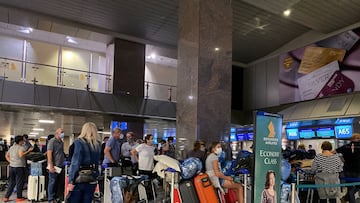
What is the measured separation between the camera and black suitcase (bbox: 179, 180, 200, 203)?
457cm

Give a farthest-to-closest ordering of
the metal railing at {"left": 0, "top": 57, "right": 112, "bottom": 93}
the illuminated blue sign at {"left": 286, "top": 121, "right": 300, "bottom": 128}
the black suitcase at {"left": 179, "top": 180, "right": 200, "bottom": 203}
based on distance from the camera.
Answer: the illuminated blue sign at {"left": 286, "top": 121, "right": 300, "bottom": 128}
the metal railing at {"left": 0, "top": 57, "right": 112, "bottom": 93}
the black suitcase at {"left": 179, "top": 180, "right": 200, "bottom": 203}

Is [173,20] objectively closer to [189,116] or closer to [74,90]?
[74,90]

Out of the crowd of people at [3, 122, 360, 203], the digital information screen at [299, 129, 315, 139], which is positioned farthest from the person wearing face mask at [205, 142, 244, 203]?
the digital information screen at [299, 129, 315, 139]

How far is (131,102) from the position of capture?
13375 mm

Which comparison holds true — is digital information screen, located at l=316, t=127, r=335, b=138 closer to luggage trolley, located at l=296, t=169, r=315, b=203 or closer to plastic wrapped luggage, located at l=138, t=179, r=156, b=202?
luggage trolley, located at l=296, t=169, r=315, b=203

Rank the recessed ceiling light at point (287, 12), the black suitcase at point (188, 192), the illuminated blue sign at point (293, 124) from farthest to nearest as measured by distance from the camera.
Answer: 1. the illuminated blue sign at point (293, 124)
2. the recessed ceiling light at point (287, 12)
3. the black suitcase at point (188, 192)

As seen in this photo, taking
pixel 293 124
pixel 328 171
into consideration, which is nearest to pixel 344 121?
pixel 293 124

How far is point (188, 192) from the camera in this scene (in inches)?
181

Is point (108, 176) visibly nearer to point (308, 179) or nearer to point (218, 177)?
point (218, 177)

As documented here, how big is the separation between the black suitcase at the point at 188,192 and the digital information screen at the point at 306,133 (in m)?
9.19

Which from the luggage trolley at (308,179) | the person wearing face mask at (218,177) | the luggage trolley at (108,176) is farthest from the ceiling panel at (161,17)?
the person wearing face mask at (218,177)

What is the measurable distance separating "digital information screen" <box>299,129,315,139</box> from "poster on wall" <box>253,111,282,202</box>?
29.7 ft

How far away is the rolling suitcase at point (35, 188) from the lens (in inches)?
283

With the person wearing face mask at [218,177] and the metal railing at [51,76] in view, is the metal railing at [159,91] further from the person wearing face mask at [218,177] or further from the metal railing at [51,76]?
the person wearing face mask at [218,177]
